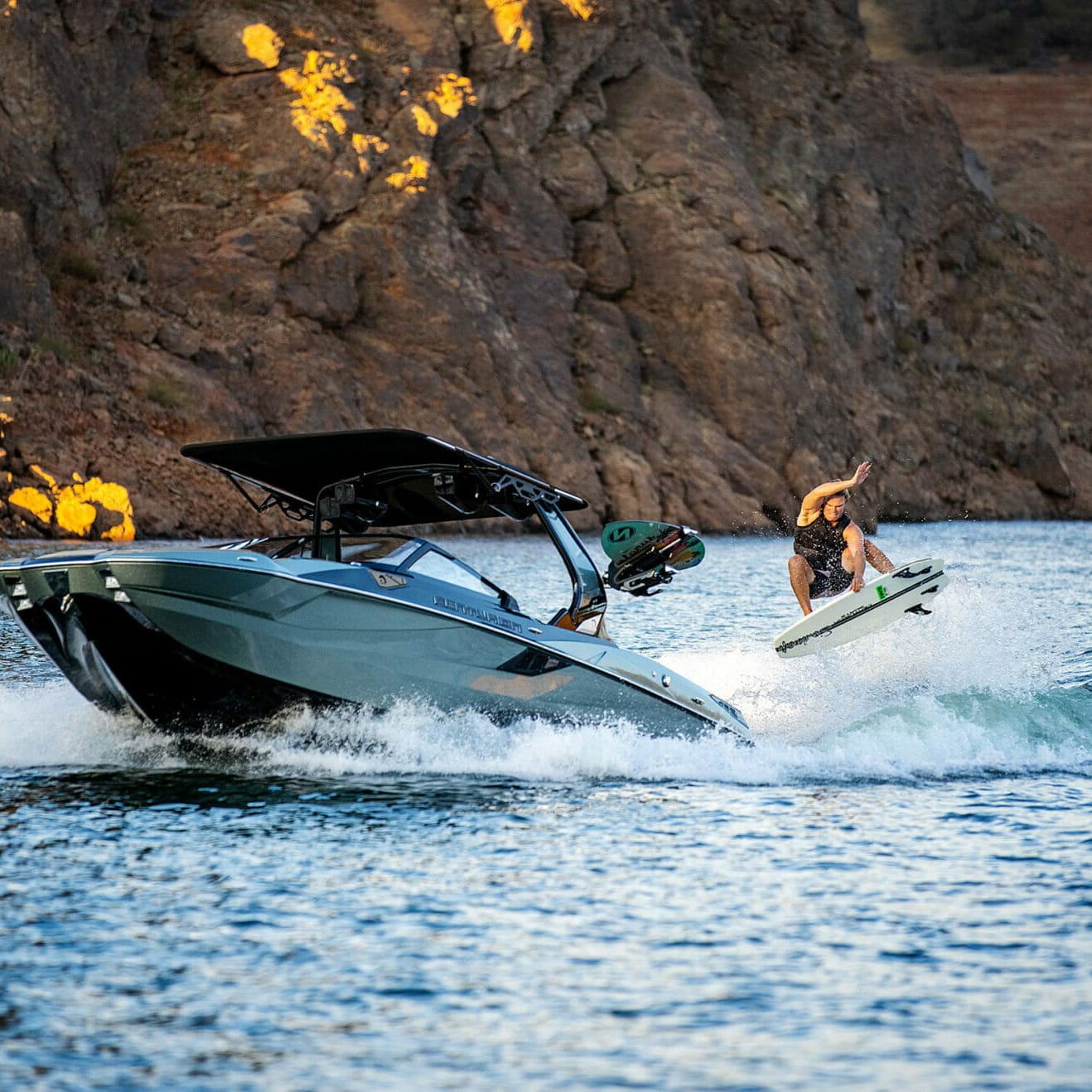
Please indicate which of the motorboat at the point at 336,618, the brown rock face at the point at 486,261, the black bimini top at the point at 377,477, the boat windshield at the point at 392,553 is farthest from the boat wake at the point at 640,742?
the brown rock face at the point at 486,261

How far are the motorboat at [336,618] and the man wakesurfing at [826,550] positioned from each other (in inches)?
163

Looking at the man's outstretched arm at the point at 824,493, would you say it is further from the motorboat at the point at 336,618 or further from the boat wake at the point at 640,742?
the motorboat at the point at 336,618

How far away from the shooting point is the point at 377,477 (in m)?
10.5

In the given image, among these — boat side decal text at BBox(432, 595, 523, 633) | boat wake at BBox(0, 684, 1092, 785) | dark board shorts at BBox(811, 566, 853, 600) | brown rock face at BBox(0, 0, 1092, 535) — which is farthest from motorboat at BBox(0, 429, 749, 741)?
brown rock face at BBox(0, 0, 1092, 535)

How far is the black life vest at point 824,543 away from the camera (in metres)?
14.8

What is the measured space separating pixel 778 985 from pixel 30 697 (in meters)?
6.97

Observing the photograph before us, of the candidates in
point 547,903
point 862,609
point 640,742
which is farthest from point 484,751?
point 862,609

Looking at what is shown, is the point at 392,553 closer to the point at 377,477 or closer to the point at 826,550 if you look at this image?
the point at 377,477

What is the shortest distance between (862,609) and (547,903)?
7.73 meters

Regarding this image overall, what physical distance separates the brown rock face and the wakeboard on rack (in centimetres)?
1883

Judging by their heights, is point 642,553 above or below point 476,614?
above

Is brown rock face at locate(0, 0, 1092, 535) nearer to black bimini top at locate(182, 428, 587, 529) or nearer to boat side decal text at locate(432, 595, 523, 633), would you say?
black bimini top at locate(182, 428, 587, 529)

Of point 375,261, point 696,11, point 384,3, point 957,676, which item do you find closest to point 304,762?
point 957,676

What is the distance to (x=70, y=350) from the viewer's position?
33.2m
